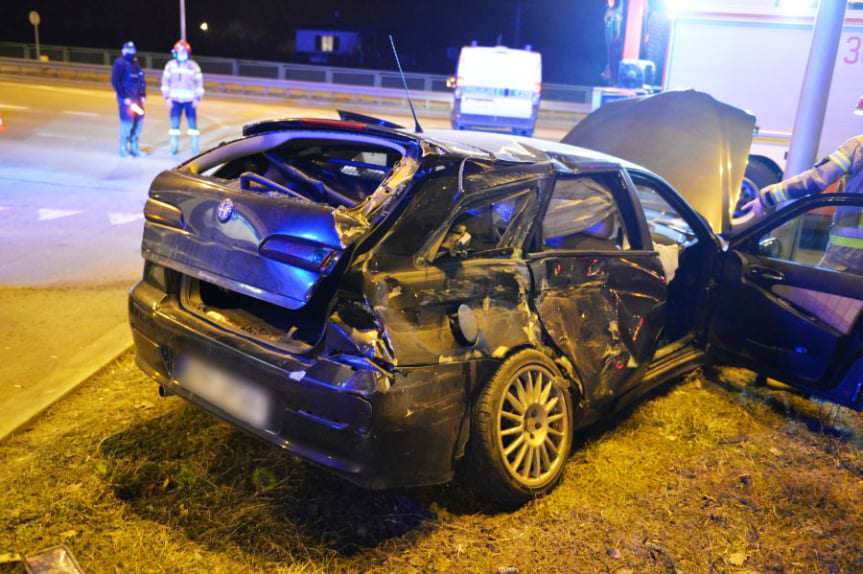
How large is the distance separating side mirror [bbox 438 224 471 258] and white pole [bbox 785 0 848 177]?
537cm

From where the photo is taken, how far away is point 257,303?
3393 millimetres

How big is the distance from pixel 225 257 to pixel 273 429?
73 cm

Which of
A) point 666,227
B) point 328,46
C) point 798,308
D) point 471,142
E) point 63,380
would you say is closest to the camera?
point 471,142

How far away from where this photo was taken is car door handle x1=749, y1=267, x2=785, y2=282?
14.6ft

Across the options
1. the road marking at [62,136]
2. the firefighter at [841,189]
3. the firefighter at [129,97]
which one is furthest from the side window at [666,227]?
the road marking at [62,136]

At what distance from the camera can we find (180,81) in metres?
13.0

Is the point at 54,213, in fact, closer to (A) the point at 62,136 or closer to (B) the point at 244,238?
Result: (B) the point at 244,238

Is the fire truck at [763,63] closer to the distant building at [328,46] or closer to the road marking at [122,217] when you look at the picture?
the road marking at [122,217]

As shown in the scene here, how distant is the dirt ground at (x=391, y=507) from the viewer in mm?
3025

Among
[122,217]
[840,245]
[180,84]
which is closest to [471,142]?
[840,245]

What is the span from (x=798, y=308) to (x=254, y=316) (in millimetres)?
3056

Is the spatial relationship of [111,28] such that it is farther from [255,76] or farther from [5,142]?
[5,142]

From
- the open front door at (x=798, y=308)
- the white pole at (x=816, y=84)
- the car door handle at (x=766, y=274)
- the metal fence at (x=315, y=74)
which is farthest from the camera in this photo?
the metal fence at (x=315, y=74)

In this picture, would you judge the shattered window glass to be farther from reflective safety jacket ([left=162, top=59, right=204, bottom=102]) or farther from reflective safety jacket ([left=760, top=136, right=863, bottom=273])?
A: reflective safety jacket ([left=162, top=59, right=204, bottom=102])
